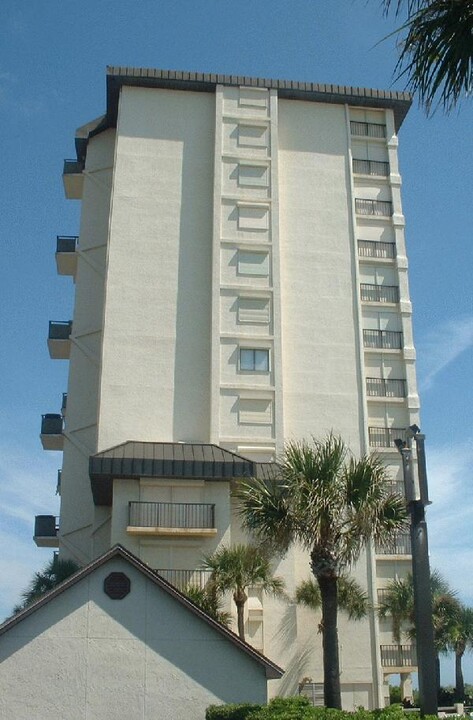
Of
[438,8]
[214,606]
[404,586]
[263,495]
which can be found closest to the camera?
[438,8]

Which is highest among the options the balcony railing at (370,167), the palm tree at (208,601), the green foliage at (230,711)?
the balcony railing at (370,167)

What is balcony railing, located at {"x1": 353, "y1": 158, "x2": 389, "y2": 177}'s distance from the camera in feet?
182

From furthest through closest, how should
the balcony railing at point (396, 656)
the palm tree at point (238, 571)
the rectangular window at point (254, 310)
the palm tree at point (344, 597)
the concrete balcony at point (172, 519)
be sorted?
the rectangular window at point (254, 310), the balcony railing at point (396, 656), the palm tree at point (344, 597), the concrete balcony at point (172, 519), the palm tree at point (238, 571)

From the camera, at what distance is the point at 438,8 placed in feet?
38.9

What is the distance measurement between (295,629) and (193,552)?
5886 millimetres

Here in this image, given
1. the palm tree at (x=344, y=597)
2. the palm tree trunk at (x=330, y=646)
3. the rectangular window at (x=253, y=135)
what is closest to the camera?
the palm tree trunk at (x=330, y=646)

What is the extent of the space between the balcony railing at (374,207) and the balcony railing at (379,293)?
4743mm

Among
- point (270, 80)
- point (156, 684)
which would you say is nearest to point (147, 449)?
point (156, 684)

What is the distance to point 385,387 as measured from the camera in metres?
51.2

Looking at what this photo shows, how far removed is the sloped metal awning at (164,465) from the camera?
41.2 meters

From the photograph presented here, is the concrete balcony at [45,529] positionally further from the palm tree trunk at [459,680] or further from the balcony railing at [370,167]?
the balcony railing at [370,167]

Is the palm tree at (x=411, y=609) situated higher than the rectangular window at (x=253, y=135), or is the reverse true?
the rectangular window at (x=253, y=135)

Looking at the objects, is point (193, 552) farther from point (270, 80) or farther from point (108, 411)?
point (270, 80)

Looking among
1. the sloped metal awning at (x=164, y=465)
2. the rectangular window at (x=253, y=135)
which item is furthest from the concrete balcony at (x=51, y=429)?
the rectangular window at (x=253, y=135)
